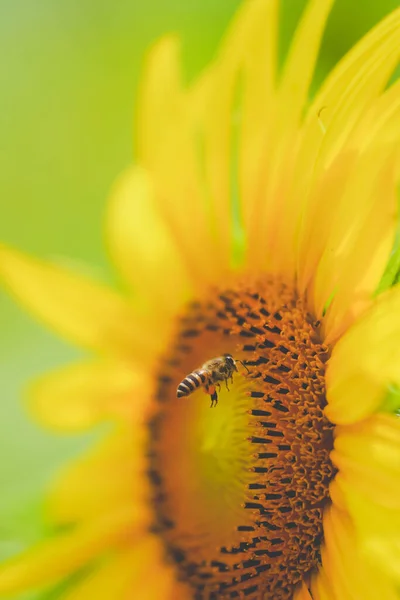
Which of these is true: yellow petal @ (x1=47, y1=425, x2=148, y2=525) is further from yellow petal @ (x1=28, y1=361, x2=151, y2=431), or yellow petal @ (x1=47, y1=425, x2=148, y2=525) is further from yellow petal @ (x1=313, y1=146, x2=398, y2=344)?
yellow petal @ (x1=313, y1=146, x2=398, y2=344)

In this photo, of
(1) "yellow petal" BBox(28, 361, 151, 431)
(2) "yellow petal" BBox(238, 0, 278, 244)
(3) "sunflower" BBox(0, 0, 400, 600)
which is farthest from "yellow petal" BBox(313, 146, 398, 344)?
(1) "yellow petal" BBox(28, 361, 151, 431)

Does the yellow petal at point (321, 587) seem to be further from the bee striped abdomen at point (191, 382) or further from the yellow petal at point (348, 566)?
the bee striped abdomen at point (191, 382)

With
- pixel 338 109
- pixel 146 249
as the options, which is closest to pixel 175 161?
pixel 146 249

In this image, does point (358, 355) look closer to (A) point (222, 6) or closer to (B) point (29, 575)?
(B) point (29, 575)

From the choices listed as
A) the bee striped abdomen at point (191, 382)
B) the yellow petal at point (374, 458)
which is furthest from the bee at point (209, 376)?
the yellow petal at point (374, 458)

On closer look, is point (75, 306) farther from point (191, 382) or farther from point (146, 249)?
point (191, 382)

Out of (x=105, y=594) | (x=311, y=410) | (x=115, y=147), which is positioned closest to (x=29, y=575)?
(x=105, y=594)

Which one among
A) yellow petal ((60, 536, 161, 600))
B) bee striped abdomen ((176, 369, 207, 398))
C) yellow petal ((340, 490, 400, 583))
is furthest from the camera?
yellow petal ((60, 536, 161, 600))
